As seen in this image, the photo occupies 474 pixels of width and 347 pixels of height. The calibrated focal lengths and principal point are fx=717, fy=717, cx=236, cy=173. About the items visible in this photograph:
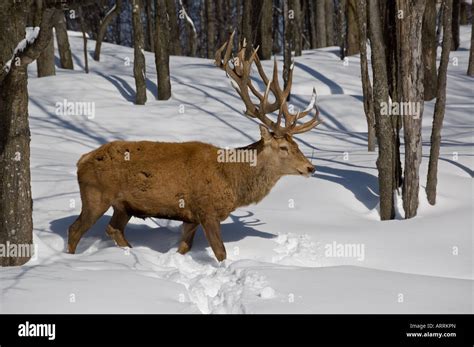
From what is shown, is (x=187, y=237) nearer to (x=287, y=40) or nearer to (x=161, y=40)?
(x=287, y=40)

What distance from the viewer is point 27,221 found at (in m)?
7.07

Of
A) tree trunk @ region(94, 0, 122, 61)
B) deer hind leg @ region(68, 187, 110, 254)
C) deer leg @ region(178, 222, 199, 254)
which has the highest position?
tree trunk @ region(94, 0, 122, 61)

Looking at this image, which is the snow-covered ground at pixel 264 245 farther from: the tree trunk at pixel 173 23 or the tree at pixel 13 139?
the tree trunk at pixel 173 23

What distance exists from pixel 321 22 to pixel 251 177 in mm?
21578

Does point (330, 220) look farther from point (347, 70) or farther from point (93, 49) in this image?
point (93, 49)

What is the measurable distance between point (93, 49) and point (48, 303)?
21.7m

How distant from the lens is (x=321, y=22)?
93.7ft

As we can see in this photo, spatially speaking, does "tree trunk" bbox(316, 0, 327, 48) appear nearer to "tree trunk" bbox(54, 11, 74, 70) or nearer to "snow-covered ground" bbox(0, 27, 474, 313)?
"tree trunk" bbox(54, 11, 74, 70)

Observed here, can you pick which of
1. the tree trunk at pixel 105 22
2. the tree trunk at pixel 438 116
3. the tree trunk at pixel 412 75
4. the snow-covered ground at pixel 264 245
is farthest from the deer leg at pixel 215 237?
the tree trunk at pixel 105 22

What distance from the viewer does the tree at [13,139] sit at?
6.77 meters

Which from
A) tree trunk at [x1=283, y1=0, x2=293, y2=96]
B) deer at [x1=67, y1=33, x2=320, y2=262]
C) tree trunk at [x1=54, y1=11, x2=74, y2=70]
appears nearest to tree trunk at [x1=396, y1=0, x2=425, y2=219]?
deer at [x1=67, y1=33, x2=320, y2=262]

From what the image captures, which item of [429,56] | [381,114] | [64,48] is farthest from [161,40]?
[381,114]

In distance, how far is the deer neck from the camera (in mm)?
8047
